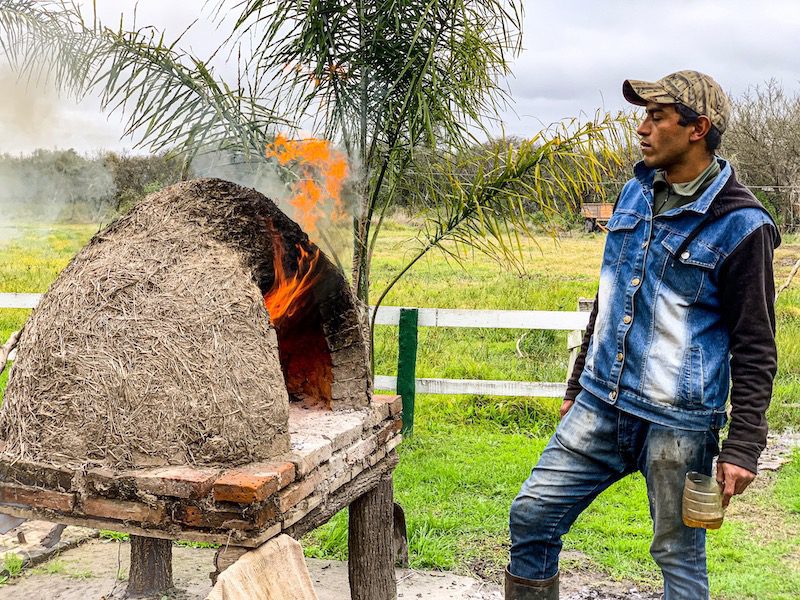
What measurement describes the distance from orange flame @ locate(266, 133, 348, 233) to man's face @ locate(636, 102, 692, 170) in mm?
2715

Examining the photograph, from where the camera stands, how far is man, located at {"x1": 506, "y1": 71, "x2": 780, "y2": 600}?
272 centimetres

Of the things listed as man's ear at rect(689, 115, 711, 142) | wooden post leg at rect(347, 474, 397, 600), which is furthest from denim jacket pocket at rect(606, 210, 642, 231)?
wooden post leg at rect(347, 474, 397, 600)

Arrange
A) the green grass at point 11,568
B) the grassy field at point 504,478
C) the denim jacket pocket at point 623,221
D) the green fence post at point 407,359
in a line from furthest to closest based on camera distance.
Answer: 1. the green fence post at point 407,359
2. the grassy field at point 504,478
3. the green grass at point 11,568
4. the denim jacket pocket at point 623,221

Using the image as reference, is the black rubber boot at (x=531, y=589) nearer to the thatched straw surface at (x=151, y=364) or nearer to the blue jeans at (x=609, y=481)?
the blue jeans at (x=609, y=481)

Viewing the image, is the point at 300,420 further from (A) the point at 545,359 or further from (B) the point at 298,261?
(A) the point at 545,359

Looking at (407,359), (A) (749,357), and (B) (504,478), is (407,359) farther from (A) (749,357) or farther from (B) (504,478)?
(A) (749,357)

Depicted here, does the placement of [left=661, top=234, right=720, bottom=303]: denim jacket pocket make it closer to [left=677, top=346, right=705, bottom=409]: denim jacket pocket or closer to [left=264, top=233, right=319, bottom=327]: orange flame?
[left=677, top=346, right=705, bottom=409]: denim jacket pocket

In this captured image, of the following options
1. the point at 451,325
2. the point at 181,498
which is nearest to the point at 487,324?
the point at 451,325

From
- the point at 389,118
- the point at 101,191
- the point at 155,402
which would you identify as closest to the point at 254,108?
the point at 389,118

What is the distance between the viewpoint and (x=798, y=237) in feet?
59.5

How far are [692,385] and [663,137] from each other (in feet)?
2.72

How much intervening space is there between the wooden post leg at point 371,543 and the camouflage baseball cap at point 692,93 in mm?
2127

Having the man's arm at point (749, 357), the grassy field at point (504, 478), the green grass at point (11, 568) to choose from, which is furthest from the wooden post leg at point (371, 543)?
the green grass at point (11, 568)

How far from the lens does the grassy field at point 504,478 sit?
475 centimetres
